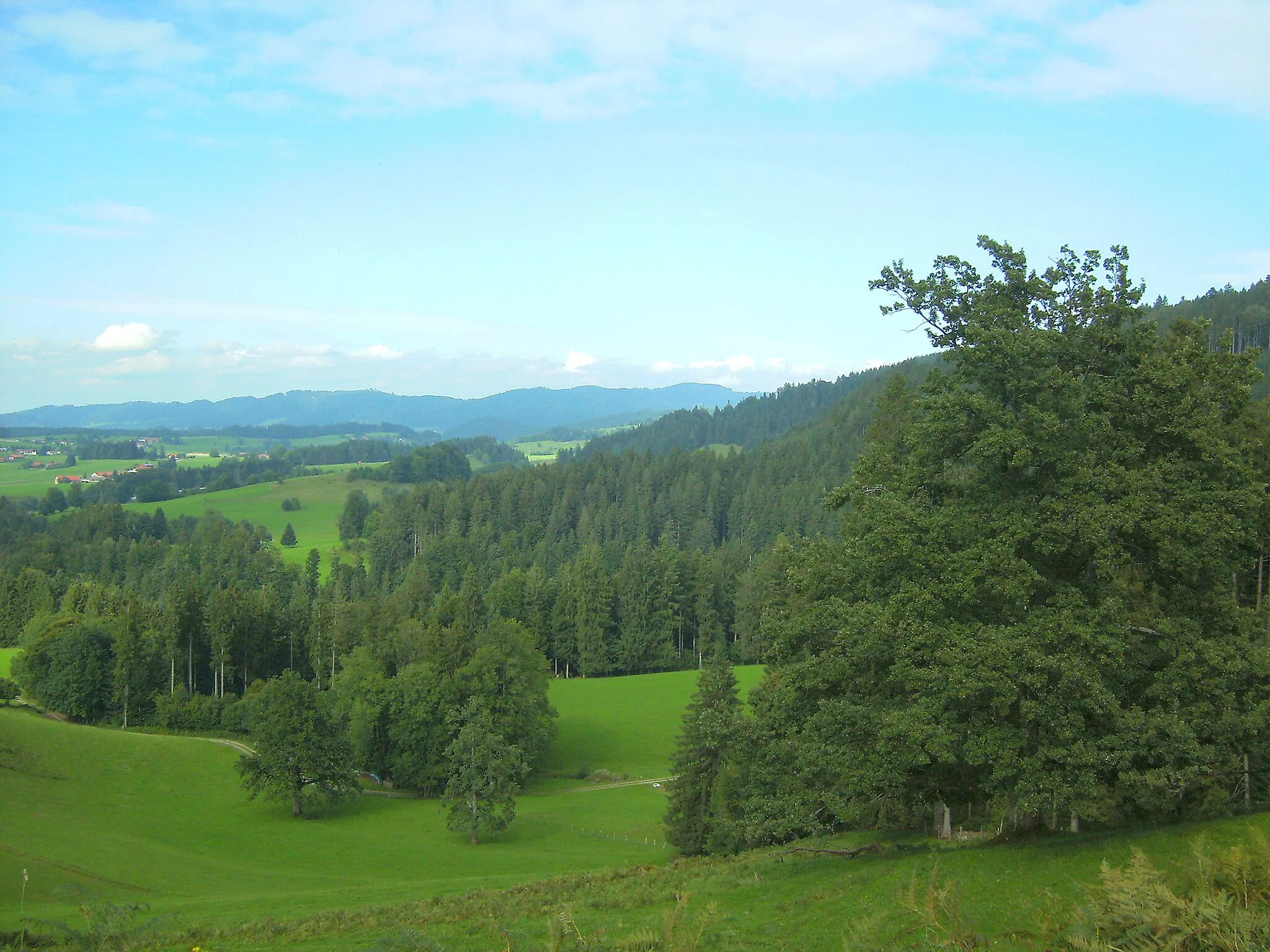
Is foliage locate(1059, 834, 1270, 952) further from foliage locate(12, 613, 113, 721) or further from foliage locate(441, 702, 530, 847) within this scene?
foliage locate(12, 613, 113, 721)

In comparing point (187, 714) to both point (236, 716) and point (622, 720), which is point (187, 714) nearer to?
point (236, 716)

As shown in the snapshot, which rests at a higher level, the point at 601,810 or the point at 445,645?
the point at 445,645

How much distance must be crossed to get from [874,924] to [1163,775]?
398 inches

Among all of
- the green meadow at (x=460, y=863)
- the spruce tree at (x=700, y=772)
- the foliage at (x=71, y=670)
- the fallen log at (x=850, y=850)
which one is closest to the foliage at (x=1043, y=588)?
the fallen log at (x=850, y=850)

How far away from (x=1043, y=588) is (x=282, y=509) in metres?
183

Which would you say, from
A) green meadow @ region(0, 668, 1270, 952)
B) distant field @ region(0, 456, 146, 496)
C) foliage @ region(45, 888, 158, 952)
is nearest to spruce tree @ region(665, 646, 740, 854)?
green meadow @ region(0, 668, 1270, 952)

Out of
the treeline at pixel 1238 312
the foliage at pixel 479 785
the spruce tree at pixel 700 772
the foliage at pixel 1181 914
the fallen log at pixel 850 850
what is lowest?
the foliage at pixel 479 785

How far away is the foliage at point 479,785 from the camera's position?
45.4 m

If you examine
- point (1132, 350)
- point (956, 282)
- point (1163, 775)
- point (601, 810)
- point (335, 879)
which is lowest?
point (601, 810)

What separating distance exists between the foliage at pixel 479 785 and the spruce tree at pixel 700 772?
11375 millimetres

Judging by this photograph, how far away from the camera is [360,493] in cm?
17175

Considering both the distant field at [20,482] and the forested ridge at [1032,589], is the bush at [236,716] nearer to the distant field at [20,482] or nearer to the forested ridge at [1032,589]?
the forested ridge at [1032,589]

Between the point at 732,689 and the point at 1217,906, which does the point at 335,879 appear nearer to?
the point at 732,689

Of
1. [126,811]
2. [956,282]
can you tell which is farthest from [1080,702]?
[126,811]
